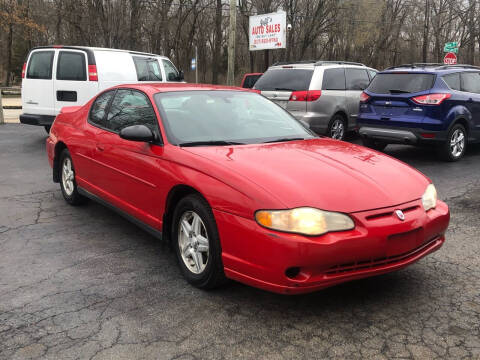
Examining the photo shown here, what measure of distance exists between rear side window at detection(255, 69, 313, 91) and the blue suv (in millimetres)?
1450

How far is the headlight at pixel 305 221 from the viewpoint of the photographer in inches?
112

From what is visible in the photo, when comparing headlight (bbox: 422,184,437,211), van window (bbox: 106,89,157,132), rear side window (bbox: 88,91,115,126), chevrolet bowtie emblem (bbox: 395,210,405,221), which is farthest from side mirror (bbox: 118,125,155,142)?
headlight (bbox: 422,184,437,211)

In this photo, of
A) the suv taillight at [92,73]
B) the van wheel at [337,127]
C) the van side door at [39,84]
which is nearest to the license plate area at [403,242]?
the van wheel at [337,127]

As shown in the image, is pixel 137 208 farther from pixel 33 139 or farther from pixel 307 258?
pixel 33 139

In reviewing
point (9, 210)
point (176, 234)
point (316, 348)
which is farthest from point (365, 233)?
point (9, 210)

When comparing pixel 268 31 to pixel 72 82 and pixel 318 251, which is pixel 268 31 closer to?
pixel 72 82

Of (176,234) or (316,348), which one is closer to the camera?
(316,348)

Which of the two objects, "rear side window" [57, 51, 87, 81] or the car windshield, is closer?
the car windshield

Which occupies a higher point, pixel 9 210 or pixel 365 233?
pixel 365 233

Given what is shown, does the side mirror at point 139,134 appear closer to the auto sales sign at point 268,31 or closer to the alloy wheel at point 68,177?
the alloy wheel at point 68,177

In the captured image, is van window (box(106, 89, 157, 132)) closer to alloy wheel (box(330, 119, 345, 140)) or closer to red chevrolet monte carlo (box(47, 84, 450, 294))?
red chevrolet monte carlo (box(47, 84, 450, 294))

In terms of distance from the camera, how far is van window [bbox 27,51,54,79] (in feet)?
33.4

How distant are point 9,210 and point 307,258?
4061 mm

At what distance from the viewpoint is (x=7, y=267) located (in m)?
3.91
